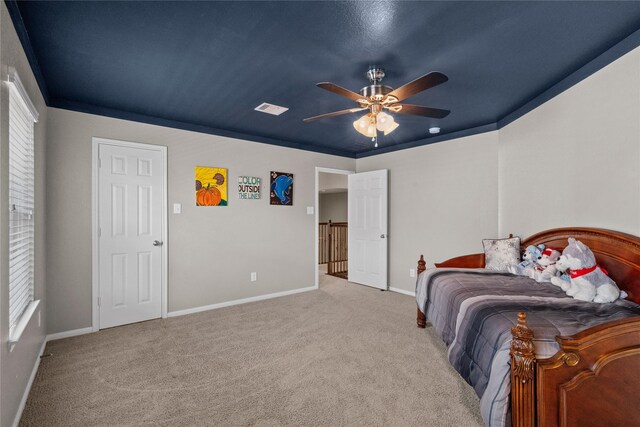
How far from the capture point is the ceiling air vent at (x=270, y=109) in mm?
3250

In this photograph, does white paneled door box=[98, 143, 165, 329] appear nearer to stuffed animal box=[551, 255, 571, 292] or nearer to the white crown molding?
the white crown molding

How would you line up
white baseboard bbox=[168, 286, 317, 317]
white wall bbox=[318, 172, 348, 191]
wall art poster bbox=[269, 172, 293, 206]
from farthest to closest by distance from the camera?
white wall bbox=[318, 172, 348, 191]
wall art poster bbox=[269, 172, 293, 206]
white baseboard bbox=[168, 286, 317, 317]

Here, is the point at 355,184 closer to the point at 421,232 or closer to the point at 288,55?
the point at 421,232

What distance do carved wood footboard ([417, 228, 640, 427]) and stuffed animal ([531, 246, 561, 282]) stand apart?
137 cm

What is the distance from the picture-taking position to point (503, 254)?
3.22 metres

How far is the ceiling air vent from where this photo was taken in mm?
3250

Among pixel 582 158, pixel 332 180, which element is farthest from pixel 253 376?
pixel 332 180

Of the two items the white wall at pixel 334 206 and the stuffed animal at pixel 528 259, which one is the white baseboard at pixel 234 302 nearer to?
the stuffed animal at pixel 528 259

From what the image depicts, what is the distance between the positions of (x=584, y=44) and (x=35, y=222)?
435 cm

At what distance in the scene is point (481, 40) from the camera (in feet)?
6.79

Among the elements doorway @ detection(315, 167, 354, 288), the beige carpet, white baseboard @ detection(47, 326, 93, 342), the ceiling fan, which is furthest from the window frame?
doorway @ detection(315, 167, 354, 288)

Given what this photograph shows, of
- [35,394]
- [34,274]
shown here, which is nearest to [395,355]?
[35,394]

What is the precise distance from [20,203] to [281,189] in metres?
3.01

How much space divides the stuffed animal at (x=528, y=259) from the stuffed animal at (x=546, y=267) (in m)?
0.08
